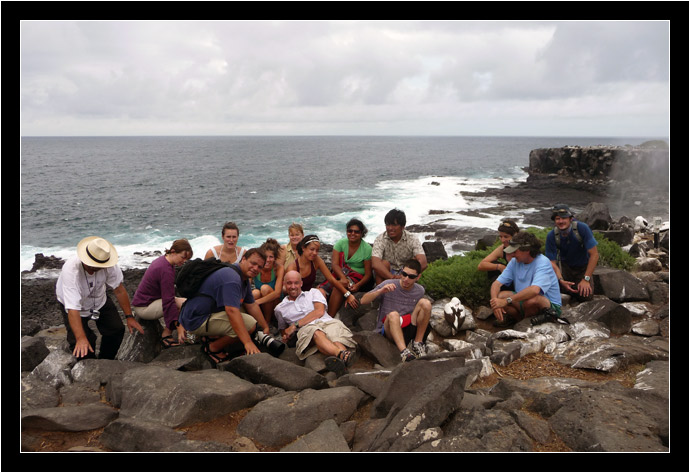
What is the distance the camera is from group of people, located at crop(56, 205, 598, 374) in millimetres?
6867

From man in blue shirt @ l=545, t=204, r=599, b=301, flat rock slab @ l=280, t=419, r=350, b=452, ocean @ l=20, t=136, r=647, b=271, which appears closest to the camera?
flat rock slab @ l=280, t=419, r=350, b=452

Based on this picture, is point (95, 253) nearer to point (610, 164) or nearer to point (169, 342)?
point (169, 342)

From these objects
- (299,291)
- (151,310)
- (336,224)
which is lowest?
(151,310)

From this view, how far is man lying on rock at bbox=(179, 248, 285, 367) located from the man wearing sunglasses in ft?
5.44

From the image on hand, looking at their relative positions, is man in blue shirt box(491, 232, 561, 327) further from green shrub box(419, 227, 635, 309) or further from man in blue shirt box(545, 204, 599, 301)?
green shrub box(419, 227, 635, 309)

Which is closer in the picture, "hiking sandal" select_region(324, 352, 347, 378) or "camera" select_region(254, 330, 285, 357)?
"hiking sandal" select_region(324, 352, 347, 378)

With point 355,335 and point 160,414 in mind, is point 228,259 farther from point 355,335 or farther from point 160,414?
point 160,414

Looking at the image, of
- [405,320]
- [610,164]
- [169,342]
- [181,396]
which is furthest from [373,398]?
[610,164]

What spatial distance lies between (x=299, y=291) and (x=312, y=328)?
716mm

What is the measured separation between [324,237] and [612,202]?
83.0 ft

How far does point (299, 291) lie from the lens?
791 cm

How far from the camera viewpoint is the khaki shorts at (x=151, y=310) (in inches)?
299

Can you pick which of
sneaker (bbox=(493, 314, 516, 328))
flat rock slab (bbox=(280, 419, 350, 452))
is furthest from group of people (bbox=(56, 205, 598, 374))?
flat rock slab (bbox=(280, 419, 350, 452))

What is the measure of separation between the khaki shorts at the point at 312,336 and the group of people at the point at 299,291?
0.05 feet
